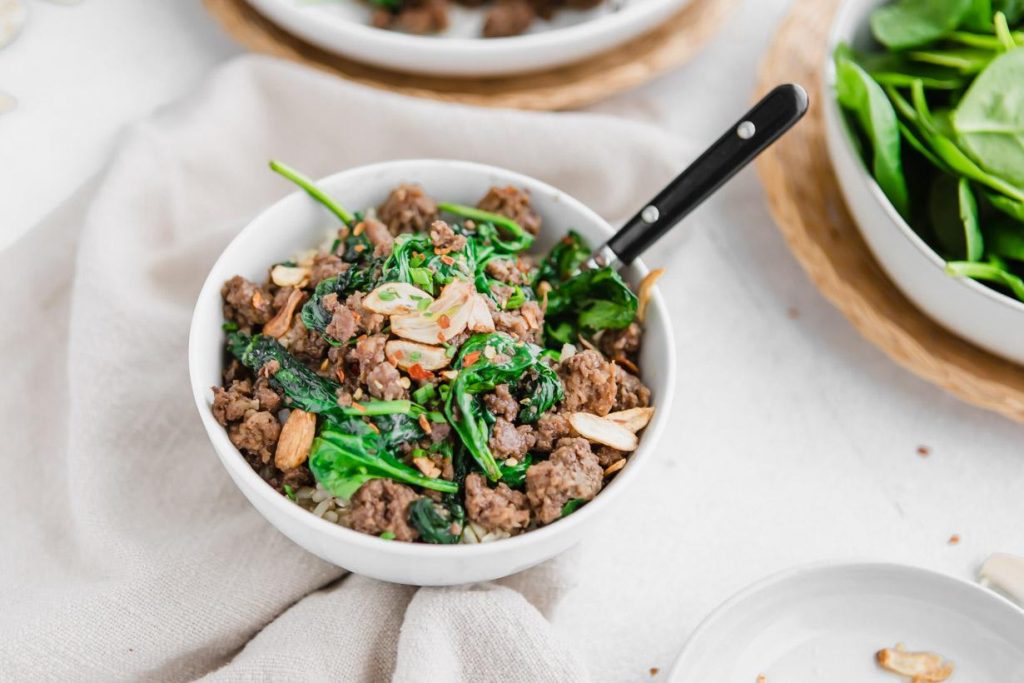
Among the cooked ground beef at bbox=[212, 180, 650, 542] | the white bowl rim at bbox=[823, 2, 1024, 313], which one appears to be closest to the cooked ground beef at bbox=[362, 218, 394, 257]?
the cooked ground beef at bbox=[212, 180, 650, 542]

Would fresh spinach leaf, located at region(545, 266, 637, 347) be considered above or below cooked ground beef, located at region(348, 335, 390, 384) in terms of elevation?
above

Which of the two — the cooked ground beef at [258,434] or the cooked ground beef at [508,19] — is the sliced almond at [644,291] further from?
the cooked ground beef at [508,19]

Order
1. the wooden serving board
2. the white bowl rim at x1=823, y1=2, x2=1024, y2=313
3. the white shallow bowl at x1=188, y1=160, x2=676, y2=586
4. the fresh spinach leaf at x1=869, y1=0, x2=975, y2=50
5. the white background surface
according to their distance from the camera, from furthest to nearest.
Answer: the wooden serving board < the fresh spinach leaf at x1=869, y1=0, x2=975, y2=50 < the white background surface < the white bowl rim at x1=823, y1=2, x2=1024, y2=313 < the white shallow bowl at x1=188, y1=160, x2=676, y2=586

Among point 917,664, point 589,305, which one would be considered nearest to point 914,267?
point 589,305

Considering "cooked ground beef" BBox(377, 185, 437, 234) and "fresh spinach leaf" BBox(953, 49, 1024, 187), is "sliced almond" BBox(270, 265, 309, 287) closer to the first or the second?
"cooked ground beef" BBox(377, 185, 437, 234)

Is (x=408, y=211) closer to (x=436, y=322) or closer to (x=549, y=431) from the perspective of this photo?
(x=436, y=322)

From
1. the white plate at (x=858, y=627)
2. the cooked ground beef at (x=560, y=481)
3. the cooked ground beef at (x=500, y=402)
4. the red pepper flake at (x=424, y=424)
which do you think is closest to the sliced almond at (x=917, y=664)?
the white plate at (x=858, y=627)
